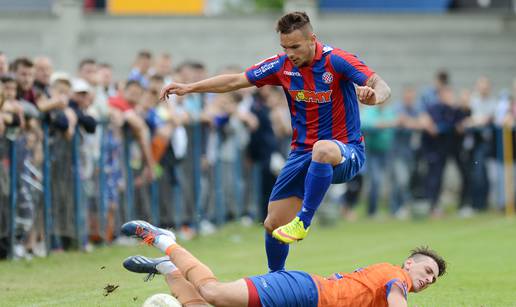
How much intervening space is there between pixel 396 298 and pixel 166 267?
1844 mm

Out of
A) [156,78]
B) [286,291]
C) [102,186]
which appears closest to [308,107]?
[286,291]

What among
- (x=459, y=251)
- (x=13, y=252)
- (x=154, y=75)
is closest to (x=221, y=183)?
(x=154, y=75)

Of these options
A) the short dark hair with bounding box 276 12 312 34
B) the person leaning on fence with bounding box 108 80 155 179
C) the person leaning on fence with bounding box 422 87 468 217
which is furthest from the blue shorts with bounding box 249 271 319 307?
the person leaning on fence with bounding box 422 87 468 217

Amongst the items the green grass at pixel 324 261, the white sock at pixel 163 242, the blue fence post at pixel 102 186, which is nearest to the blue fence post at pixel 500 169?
the green grass at pixel 324 261

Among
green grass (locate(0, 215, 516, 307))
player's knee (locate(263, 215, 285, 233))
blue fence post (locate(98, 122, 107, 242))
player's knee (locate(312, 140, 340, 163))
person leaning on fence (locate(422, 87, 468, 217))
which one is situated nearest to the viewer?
player's knee (locate(312, 140, 340, 163))

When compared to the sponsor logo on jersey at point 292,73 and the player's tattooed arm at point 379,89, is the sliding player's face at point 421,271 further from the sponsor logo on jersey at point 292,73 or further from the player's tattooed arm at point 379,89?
the sponsor logo on jersey at point 292,73

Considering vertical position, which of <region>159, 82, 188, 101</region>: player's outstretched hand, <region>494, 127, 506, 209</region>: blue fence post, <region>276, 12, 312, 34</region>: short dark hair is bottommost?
<region>494, 127, 506, 209</region>: blue fence post

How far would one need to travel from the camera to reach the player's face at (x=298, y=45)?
981 centimetres

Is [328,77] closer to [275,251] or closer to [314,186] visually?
[314,186]

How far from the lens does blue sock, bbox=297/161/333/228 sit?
952cm

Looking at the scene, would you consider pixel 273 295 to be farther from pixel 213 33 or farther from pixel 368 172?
pixel 213 33

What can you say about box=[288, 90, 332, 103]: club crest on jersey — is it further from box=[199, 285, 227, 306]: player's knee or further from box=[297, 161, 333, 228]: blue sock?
box=[199, 285, 227, 306]: player's knee

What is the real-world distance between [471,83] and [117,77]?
8775 millimetres

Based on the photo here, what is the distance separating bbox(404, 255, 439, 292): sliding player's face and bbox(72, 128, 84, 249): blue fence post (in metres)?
6.68
